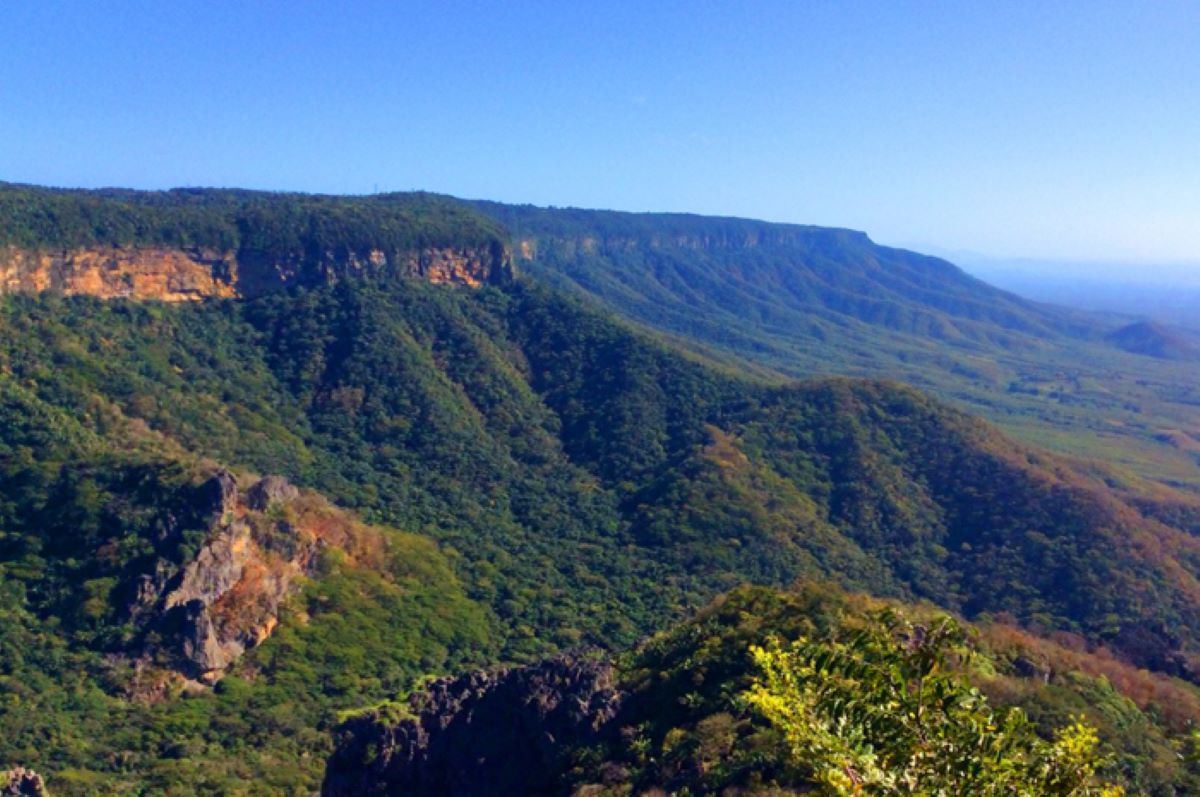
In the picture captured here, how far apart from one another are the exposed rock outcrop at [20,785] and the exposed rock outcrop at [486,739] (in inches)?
474

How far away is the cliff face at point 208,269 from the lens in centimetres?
7938

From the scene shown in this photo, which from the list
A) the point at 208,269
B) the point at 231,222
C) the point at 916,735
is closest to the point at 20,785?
the point at 916,735

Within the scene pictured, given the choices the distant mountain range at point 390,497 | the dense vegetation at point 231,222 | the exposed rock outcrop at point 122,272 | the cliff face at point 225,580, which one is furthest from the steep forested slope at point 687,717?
the dense vegetation at point 231,222

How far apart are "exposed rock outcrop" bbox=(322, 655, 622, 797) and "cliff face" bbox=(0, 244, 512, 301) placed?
65542 mm

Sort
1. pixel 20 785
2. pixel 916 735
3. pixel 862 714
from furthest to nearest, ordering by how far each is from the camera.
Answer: pixel 20 785, pixel 862 714, pixel 916 735

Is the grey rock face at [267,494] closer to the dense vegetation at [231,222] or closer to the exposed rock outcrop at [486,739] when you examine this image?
the exposed rock outcrop at [486,739]

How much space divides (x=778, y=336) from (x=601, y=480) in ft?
406

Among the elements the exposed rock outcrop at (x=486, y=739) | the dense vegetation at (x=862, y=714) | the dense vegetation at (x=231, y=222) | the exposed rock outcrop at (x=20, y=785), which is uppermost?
the dense vegetation at (x=231, y=222)

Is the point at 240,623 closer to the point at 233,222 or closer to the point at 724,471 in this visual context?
the point at 724,471

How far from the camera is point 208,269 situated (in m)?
93.6

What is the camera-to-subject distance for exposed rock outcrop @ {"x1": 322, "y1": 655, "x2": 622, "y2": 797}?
A: 29.3m

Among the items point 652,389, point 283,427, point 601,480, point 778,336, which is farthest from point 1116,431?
point 283,427

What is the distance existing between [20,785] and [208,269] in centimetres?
6971

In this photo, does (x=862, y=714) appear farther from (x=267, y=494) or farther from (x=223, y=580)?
(x=267, y=494)
